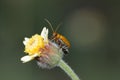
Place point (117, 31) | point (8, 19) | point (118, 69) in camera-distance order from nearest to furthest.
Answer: point (118, 69) → point (117, 31) → point (8, 19)

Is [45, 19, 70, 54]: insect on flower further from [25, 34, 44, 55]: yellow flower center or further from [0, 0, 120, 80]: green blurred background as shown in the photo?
[0, 0, 120, 80]: green blurred background

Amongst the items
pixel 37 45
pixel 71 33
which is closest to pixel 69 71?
pixel 37 45

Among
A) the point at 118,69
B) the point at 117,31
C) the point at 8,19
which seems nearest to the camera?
the point at 118,69

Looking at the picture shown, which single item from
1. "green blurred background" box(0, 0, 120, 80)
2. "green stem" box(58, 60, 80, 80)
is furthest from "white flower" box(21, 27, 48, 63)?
"green blurred background" box(0, 0, 120, 80)

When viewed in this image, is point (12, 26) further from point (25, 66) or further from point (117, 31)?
point (117, 31)

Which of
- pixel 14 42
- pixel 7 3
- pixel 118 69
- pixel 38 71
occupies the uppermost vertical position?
pixel 7 3

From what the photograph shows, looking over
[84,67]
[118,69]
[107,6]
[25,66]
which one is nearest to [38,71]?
[25,66]

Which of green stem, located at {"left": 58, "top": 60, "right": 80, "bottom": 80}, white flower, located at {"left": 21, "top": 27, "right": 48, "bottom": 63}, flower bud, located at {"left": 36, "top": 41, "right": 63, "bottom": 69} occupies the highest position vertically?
white flower, located at {"left": 21, "top": 27, "right": 48, "bottom": 63}

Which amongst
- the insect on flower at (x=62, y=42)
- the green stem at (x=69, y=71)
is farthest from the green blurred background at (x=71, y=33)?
the green stem at (x=69, y=71)

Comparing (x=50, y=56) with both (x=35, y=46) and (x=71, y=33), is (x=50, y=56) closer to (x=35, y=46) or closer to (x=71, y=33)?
(x=35, y=46)
